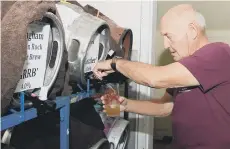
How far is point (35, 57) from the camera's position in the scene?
0.93 meters

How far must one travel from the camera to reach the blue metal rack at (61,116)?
830mm

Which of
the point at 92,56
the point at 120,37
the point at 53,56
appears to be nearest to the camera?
the point at 53,56

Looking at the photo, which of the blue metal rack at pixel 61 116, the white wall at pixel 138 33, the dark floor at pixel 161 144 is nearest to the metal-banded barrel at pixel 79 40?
the blue metal rack at pixel 61 116

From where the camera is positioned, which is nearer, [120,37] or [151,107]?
[120,37]

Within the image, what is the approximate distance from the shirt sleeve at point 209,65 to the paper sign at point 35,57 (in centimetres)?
62

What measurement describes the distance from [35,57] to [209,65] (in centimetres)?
75

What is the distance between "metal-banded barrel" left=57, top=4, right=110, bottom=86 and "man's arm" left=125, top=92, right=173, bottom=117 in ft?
1.97

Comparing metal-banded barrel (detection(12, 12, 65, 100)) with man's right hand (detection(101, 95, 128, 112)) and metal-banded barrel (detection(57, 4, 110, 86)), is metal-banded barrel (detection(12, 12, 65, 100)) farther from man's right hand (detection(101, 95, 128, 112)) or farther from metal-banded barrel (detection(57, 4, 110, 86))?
man's right hand (detection(101, 95, 128, 112))

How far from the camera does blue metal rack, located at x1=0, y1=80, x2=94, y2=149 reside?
0.83m

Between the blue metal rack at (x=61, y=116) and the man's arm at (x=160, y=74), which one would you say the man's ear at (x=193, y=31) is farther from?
the blue metal rack at (x=61, y=116)

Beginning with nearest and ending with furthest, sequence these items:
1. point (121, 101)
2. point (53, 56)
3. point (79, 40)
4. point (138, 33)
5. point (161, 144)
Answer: point (53, 56) → point (79, 40) → point (121, 101) → point (138, 33) → point (161, 144)

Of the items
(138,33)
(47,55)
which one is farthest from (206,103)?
(138,33)

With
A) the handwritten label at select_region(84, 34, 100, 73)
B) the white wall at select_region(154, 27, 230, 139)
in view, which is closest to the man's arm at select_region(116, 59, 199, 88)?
the handwritten label at select_region(84, 34, 100, 73)

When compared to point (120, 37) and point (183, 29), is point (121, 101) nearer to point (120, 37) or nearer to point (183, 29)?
point (120, 37)
